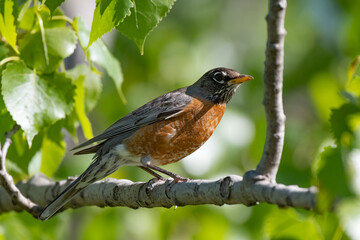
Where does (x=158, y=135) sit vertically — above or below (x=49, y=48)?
below

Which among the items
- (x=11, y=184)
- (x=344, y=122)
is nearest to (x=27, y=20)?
(x=11, y=184)

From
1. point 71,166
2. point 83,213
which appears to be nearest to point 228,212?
point 71,166

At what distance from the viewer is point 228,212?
550 cm

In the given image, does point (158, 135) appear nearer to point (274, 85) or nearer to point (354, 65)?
point (354, 65)

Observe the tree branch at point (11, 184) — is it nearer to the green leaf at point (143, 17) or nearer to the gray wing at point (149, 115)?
the gray wing at point (149, 115)

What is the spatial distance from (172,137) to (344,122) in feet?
Result: 7.72

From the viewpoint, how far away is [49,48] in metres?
3.39

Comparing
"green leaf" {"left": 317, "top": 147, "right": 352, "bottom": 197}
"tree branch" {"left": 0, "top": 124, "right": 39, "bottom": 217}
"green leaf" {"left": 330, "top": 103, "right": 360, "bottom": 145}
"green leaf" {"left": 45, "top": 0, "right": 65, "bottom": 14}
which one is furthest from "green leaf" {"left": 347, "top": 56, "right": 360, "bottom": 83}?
"tree branch" {"left": 0, "top": 124, "right": 39, "bottom": 217}

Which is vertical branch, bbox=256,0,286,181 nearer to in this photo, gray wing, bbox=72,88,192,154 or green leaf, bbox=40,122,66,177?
green leaf, bbox=40,122,66,177

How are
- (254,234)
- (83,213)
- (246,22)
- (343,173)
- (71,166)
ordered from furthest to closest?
(246,22) → (83,213) → (71,166) → (254,234) → (343,173)

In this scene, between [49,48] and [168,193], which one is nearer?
[168,193]

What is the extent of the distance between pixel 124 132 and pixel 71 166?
5.13 ft

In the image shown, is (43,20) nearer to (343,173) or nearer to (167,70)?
(343,173)

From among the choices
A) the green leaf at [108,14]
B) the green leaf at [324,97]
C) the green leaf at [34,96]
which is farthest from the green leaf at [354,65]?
the green leaf at [324,97]
